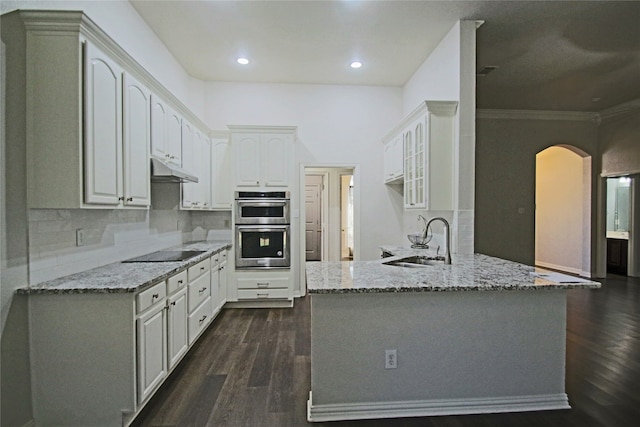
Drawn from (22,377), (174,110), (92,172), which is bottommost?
(22,377)

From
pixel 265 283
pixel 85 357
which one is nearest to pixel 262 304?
pixel 265 283

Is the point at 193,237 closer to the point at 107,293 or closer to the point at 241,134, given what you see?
the point at 241,134

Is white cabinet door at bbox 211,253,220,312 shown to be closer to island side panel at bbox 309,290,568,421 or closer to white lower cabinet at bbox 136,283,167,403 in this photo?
white lower cabinet at bbox 136,283,167,403

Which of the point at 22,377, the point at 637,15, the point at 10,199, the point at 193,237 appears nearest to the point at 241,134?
the point at 193,237

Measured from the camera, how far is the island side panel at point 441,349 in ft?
7.31

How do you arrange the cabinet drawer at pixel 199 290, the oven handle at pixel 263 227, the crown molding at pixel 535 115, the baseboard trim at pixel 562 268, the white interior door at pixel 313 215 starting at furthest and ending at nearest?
1. the white interior door at pixel 313 215
2. the baseboard trim at pixel 562 268
3. the crown molding at pixel 535 115
4. the oven handle at pixel 263 227
5. the cabinet drawer at pixel 199 290

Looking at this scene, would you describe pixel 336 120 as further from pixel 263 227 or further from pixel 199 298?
pixel 199 298

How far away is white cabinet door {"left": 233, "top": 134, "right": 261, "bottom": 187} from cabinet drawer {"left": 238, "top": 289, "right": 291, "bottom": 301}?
4.60ft

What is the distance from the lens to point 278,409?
2.34 metres

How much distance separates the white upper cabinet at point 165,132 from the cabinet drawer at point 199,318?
147 cm

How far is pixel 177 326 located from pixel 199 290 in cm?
63

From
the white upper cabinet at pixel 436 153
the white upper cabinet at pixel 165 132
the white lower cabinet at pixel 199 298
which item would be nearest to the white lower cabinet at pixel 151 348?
the white lower cabinet at pixel 199 298

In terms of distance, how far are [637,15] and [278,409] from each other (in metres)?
4.68

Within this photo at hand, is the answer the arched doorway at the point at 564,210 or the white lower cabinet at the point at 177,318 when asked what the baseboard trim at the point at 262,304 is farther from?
the arched doorway at the point at 564,210
